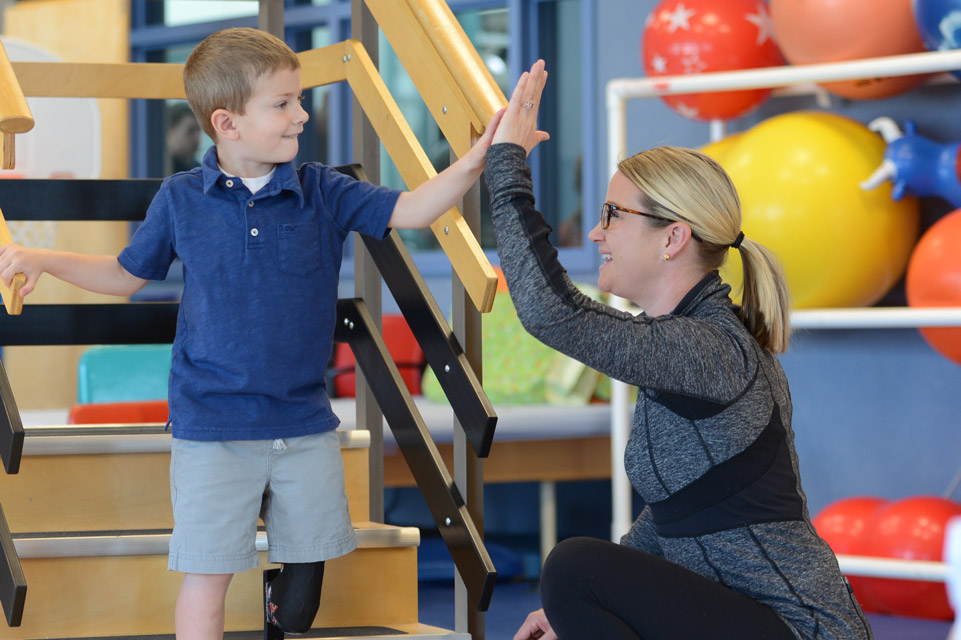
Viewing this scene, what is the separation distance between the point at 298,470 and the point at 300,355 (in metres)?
0.17

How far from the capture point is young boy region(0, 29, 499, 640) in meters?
1.68

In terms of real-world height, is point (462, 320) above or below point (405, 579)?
above

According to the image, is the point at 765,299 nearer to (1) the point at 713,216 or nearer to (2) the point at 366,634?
(1) the point at 713,216

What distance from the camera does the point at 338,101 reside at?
5.55 metres

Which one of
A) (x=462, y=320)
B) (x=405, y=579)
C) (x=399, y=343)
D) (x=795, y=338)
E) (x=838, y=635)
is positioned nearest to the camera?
(x=838, y=635)

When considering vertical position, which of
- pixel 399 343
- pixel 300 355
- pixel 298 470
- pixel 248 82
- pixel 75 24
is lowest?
pixel 399 343

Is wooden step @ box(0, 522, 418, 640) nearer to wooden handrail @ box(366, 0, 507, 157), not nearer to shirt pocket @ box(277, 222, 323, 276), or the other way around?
shirt pocket @ box(277, 222, 323, 276)

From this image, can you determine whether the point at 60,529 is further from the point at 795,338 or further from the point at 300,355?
the point at 795,338

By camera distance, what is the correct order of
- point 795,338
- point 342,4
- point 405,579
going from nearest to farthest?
point 405,579, point 795,338, point 342,4

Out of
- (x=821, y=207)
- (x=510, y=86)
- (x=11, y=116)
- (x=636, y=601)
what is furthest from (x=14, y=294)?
(x=510, y=86)

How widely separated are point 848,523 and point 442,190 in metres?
2.03

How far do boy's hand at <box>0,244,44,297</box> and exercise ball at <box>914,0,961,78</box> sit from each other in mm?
2276

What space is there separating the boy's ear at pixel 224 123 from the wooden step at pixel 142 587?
0.67m

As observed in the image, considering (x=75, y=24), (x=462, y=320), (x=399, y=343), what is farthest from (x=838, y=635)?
(x=75, y=24)
